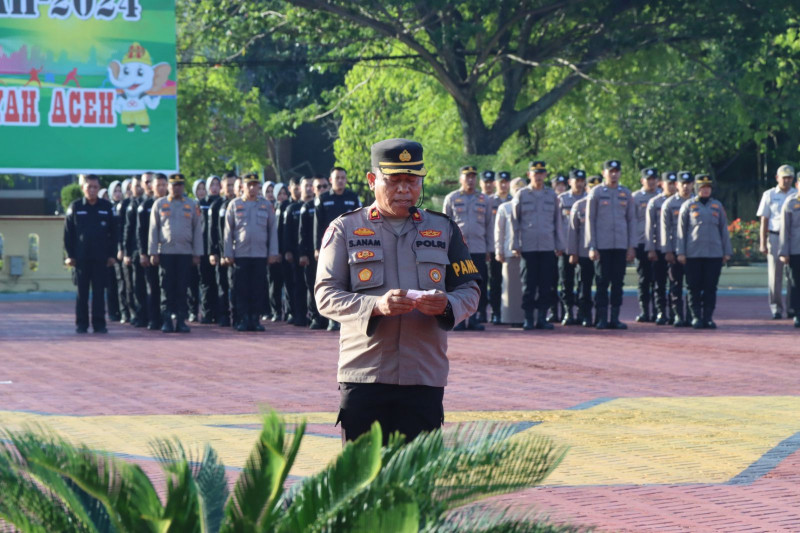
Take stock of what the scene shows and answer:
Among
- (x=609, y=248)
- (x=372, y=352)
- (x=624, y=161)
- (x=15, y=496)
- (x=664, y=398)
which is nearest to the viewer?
(x=15, y=496)

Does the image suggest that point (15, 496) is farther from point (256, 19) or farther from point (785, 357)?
point (256, 19)

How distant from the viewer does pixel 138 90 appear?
25.0 m

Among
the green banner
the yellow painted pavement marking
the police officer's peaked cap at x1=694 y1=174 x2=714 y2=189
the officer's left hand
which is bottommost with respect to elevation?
the yellow painted pavement marking

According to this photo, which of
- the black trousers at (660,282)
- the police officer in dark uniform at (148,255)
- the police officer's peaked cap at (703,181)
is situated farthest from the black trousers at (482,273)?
the police officer in dark uniform at (148,255)

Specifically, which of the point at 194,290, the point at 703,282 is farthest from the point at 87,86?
the point at 703,282

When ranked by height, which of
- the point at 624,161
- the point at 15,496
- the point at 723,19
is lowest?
the point at 15,496

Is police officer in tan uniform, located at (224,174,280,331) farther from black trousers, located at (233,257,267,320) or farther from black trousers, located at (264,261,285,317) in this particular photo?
black trousers, located at (264,261,285,317)

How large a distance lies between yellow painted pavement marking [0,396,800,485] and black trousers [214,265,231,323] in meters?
9.41

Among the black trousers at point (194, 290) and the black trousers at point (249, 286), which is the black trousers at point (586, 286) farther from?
the black trousers at point (194, 290)

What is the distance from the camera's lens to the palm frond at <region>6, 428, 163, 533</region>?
11.8ft

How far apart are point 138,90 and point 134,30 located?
1.09m

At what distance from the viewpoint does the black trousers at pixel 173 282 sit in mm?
17641

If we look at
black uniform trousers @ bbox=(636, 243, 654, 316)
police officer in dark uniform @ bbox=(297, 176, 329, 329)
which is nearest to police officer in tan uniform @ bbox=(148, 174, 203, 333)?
police officer in dark uniform @ bbox=(297, 176, 329, 329)

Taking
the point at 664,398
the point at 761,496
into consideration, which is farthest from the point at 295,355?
the point at 761,496
